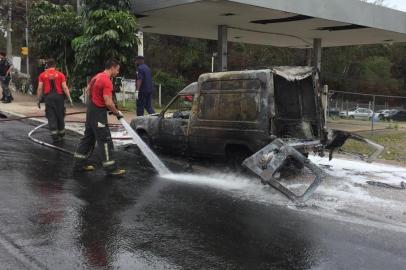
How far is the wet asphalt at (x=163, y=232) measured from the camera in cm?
476

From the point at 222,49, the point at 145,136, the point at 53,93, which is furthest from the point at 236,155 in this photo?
the point at 222,49

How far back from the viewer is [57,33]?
18.6 metres

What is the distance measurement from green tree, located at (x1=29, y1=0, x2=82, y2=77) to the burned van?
10121mm

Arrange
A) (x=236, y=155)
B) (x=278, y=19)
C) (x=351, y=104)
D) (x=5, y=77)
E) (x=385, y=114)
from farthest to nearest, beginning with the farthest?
1. (x=385, y=114)
2. (x=351, y=104)
3. (x=5, y=77)
4. (x=278, y=19)
5. (x=236, y=155)

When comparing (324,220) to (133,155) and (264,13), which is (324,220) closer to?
(133,155)

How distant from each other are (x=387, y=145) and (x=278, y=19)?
6179 mm

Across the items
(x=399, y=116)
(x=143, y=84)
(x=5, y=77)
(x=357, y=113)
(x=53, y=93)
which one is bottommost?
(x=399, y=116)

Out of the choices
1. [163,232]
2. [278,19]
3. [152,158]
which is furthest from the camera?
[278,19]

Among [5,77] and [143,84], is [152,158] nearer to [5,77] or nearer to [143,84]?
[143,84]

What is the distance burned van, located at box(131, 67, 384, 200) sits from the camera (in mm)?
8211

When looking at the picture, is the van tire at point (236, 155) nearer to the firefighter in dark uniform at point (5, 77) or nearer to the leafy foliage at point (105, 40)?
the leafy foliage at point (105, 40)

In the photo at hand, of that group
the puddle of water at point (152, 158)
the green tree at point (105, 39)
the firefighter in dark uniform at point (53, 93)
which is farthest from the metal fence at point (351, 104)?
the puddle of water at point (152, 158)

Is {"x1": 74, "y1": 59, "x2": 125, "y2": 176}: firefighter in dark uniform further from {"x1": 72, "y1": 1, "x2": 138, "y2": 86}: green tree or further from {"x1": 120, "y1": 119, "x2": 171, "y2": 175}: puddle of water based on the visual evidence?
{"x1": 72, "y1": 1, "x2": 138, "y2": 86}: green tree

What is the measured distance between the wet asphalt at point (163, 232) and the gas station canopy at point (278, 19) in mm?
8562
